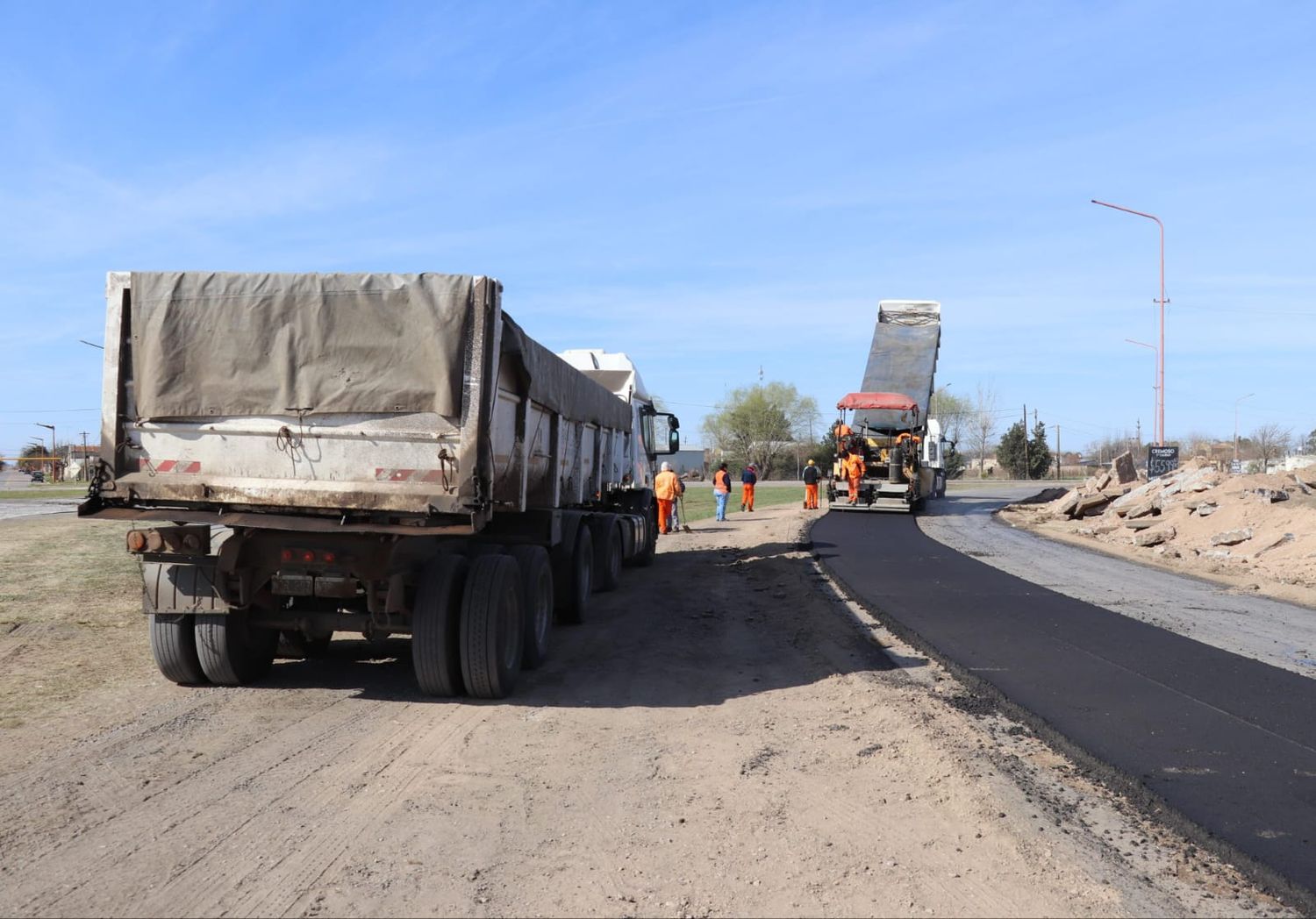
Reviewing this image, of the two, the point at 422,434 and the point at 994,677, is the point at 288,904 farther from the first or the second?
the point at 994,677

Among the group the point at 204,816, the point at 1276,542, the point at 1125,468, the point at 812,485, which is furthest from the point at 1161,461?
the point at 204,816

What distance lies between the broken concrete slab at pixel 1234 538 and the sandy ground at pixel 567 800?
11.7 m

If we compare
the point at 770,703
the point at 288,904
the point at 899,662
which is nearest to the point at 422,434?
the point at 770,703

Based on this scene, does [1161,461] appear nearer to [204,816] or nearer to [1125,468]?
[1125,468]

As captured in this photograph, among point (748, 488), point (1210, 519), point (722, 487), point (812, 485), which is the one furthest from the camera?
point (748, 488)

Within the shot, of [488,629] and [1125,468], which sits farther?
[1125,468]

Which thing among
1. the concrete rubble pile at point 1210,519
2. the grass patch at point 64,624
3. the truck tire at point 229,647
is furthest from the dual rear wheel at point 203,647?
the concrete rubble pile at point 1210,519

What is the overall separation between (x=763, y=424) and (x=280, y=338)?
280 ft

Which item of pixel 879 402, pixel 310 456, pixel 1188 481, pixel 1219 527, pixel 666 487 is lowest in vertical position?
pixel 1219 527

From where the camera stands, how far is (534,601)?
8.43 metres

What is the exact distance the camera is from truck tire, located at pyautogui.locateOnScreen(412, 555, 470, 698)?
7.22 meters

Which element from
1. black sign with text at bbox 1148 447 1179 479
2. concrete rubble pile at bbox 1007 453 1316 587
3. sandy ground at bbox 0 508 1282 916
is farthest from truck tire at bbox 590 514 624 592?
black sign with text at bbox 1148 447 1179 479

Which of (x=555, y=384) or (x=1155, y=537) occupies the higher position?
(x=555, y=384)

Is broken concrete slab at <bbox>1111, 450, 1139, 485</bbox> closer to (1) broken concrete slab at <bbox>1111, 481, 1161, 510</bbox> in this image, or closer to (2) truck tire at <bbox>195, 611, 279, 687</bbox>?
(1) broken concrete slab at <bbox>1111, 481, 1161, 510</bbox>
